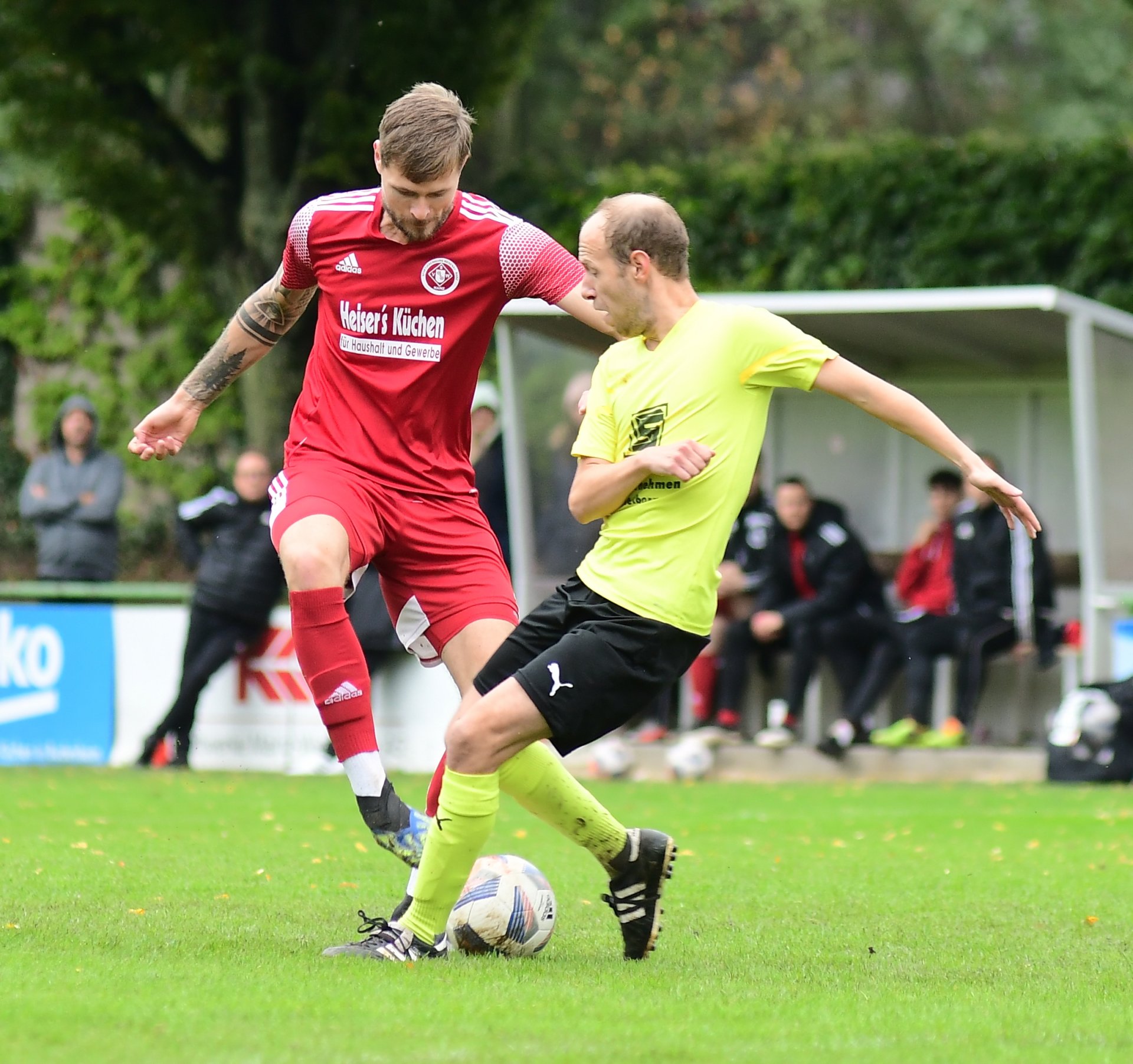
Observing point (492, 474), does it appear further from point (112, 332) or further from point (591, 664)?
point (112, 332)

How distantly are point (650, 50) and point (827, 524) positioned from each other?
1840cm

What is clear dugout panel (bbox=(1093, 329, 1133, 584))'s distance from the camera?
1277 centimetres

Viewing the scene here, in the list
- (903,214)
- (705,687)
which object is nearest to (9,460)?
(903,214)

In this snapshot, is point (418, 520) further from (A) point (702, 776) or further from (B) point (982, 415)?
(B) point (982, 415)

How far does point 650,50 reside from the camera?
29.9 meters

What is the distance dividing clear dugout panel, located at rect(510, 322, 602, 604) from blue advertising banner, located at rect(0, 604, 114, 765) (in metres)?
3.22

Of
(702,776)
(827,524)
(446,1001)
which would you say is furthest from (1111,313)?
(446,1001)

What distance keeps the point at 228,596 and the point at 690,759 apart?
3.34 metres

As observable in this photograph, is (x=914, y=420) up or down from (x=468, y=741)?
up

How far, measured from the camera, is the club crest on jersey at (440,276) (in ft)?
18.5

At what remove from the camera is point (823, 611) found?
1294cm

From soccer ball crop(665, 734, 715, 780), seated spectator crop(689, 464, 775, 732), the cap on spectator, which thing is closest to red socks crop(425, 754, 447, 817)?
soccer ball crop(665, 734, 715, 780)

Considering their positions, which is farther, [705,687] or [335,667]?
[705,687]

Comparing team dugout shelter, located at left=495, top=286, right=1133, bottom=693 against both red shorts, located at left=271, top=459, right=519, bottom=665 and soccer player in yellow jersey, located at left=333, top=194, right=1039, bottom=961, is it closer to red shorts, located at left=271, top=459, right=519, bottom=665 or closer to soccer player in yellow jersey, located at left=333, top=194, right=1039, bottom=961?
red shorts, located at left=271, top=459, right=519, bottom=665
